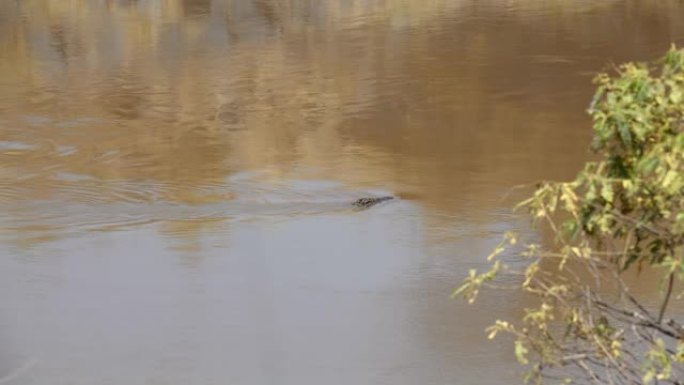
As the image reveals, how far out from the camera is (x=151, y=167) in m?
10.6

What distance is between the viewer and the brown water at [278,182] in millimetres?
6781

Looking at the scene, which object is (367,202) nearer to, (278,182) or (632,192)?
(278,182)

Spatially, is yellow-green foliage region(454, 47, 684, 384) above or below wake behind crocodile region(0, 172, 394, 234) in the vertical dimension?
above

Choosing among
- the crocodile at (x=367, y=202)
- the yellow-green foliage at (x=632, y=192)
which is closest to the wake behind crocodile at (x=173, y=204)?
the crocodile at (x=367, y=202)

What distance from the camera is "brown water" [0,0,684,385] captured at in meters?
6.78

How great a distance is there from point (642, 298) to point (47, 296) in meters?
3.30

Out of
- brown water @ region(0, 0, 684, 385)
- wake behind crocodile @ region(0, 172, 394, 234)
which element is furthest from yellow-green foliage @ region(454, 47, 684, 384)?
wake behind crocodile @ region(0, 172, 394, 234)

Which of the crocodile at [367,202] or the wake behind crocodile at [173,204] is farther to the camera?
the crocodile at [367,202]

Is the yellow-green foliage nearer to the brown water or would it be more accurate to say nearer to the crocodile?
the brown water

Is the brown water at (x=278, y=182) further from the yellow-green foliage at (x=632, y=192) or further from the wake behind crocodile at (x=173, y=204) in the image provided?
the yellow-green foliage at (x=632, y=192)

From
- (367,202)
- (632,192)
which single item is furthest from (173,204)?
(632,192)

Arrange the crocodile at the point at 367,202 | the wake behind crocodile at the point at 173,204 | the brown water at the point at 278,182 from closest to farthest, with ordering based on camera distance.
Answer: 1. the brown water at the point at 278,182
2. the wake behind crocodile at the point at 173,204
3. the crocodile at the point at 367,202

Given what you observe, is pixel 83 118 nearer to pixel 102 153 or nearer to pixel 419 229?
pixel 102 153

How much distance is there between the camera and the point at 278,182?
9.98m
